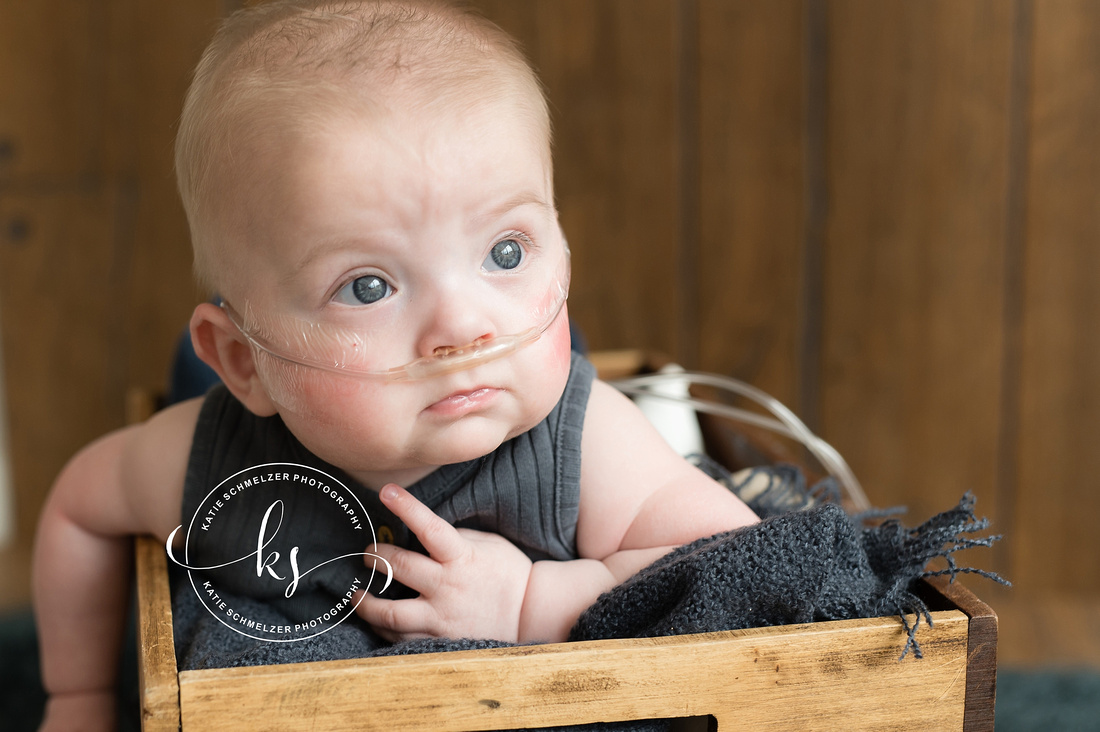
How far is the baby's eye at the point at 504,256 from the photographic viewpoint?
51 centimetres

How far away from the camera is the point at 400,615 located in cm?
55

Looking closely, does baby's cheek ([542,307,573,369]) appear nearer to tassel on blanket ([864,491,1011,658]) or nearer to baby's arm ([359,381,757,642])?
baby's arm ([359,381,757,642])

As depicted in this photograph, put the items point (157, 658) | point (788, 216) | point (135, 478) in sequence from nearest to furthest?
point (157, 658), point (135, 478), point (788, 216)

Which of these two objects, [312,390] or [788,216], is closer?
[312,390]

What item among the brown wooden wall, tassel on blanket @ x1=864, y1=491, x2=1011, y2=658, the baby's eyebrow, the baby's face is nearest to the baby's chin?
the baby's face

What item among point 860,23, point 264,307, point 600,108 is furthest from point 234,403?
point 860,23

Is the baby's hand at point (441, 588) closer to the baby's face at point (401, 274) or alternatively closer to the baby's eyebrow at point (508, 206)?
the baby's face at point (401, 274)

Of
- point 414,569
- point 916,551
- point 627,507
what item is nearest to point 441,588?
point 414,569

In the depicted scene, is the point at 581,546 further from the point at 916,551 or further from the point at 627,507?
the point at 916,551

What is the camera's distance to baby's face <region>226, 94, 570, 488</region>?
0.47 meters

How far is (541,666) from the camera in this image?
0.45 m

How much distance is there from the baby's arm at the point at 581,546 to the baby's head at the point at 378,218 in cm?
6

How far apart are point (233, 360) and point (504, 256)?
0.59 feet

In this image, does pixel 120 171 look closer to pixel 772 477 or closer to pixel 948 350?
pixel 772 477
